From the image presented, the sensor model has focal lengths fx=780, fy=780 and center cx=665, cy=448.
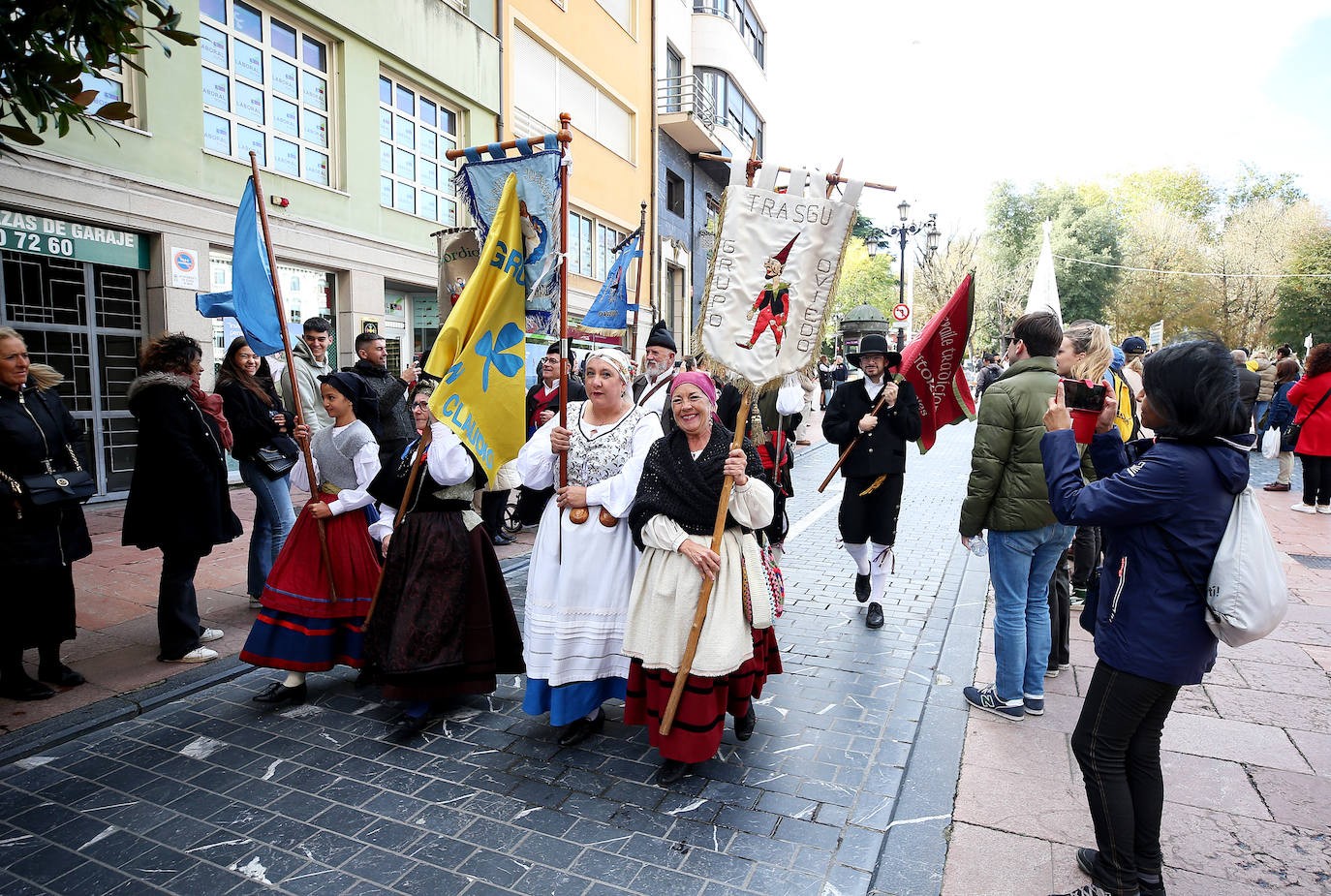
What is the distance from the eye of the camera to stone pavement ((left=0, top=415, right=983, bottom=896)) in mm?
2988

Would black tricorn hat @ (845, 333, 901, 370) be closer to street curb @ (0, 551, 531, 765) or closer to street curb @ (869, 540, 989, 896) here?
street curb @ (869, 540, 989, 896)

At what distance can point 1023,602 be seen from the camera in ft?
14.0

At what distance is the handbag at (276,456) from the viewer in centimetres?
589

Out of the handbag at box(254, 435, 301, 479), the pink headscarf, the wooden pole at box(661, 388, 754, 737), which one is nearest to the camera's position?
the wooden pole at box(661, 388, 754, 737)

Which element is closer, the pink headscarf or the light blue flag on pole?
the pink headscarf

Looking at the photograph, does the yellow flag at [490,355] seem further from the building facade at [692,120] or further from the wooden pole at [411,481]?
the building facade at [692,120]

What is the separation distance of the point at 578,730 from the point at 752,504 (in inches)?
60.2

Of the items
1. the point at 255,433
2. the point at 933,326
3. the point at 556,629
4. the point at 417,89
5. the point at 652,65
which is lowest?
the point at 556,629

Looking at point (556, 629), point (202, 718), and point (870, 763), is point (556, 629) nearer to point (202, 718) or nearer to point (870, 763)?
point (870, 763)

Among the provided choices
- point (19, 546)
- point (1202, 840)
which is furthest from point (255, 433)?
point (1202, 840)

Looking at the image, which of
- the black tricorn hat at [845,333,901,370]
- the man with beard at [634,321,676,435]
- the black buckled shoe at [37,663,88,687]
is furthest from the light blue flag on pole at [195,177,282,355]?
the black tricorn hat at [845,333,901,370]

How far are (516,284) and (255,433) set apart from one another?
290 cm

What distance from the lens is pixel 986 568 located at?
7691 millimetres

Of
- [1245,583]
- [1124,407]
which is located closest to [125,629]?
[1245,583]
